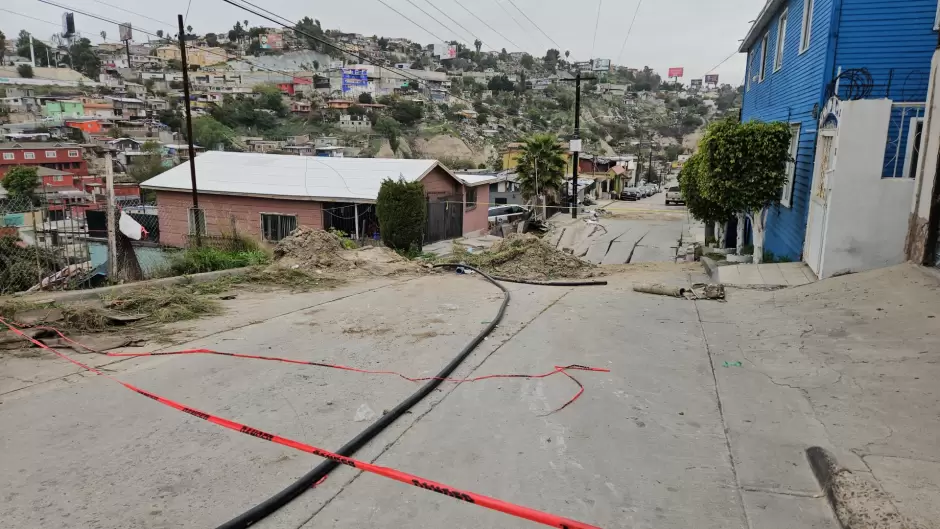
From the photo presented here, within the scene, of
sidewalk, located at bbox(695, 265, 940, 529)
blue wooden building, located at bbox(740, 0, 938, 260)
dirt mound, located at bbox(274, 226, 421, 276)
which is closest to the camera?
sidewalk, located at bbox(695, 265, 940, 529)

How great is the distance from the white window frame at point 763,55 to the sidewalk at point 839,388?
33.5 ft

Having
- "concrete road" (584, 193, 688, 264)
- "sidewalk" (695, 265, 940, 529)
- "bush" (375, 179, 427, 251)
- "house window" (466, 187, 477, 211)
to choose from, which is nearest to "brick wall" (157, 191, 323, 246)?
"bush" (375, 179, 427, 251)

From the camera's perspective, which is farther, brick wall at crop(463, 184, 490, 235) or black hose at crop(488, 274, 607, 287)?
brick wall at crop(463, 184, 490, 235)

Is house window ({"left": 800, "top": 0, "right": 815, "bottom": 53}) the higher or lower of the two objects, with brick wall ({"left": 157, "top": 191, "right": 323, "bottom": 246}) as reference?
higher

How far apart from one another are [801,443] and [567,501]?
1.92 metres

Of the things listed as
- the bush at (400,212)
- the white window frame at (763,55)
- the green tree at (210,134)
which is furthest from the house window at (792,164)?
the green tree at (210,134)

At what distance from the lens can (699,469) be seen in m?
3.72

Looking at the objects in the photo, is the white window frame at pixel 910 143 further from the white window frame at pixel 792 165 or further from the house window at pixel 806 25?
the house window at pixel 806 25

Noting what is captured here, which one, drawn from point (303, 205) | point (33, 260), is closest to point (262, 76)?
point (303, 205)

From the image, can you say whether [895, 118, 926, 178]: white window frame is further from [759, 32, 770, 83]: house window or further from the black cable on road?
[759, 32, 770, 83]: house window

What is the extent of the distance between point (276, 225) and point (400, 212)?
24.1ft

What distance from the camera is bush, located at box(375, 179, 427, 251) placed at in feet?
65.0

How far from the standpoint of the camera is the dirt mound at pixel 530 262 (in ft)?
41.8

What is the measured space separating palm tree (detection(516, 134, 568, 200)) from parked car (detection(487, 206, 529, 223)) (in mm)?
4712
